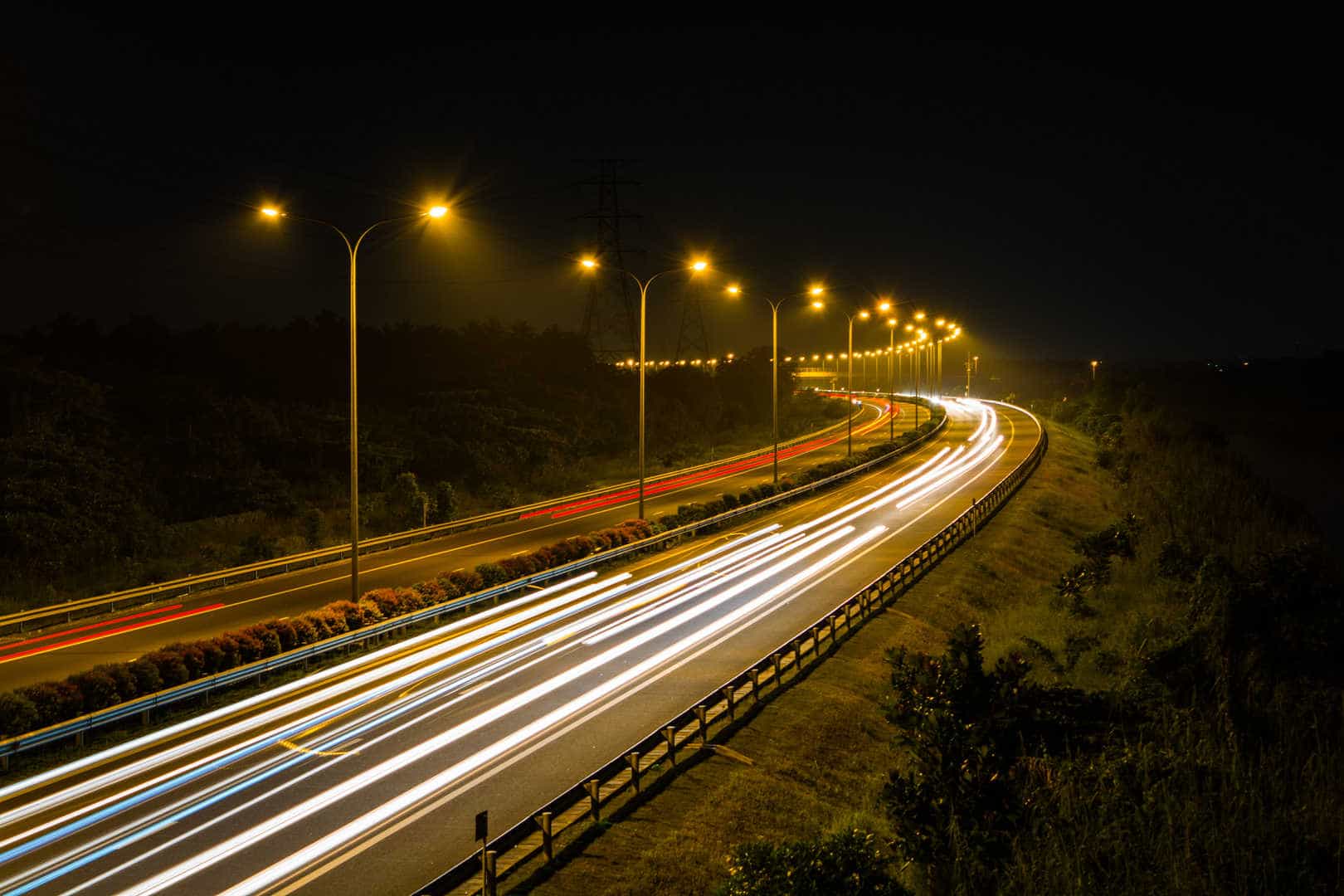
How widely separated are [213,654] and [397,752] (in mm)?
5163

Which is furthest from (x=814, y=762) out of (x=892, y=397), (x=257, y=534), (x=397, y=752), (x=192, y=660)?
(x=892, y=397)

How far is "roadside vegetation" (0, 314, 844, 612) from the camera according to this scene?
35656 mm

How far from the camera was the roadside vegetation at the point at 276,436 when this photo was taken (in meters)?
35.7

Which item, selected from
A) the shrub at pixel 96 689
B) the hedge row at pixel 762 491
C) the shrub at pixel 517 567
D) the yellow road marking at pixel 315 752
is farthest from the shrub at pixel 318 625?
the hedge row at pixel 762 491

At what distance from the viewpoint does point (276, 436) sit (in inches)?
2036

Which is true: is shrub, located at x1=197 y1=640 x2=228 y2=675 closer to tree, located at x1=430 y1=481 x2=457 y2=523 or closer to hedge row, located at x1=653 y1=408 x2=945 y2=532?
Result: hedge row, located at x1=653 y1=408 x2=945 y2=532

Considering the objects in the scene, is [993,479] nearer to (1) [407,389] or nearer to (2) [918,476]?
(2) [918,476]

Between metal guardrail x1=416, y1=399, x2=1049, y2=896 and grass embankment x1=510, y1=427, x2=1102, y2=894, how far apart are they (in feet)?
1.12

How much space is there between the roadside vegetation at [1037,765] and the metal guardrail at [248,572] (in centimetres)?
1697

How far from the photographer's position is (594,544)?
30172 millimetres

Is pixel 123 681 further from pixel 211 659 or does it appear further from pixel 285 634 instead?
pixel 285 634

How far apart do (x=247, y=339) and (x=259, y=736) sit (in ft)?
200

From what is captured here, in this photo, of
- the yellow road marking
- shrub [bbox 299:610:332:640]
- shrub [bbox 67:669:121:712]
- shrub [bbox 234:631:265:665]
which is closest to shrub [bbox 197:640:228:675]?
shrub [bbox 234:631:265:665]

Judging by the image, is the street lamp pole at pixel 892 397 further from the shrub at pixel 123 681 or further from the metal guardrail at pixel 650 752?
the shrub at pixel 123 681
